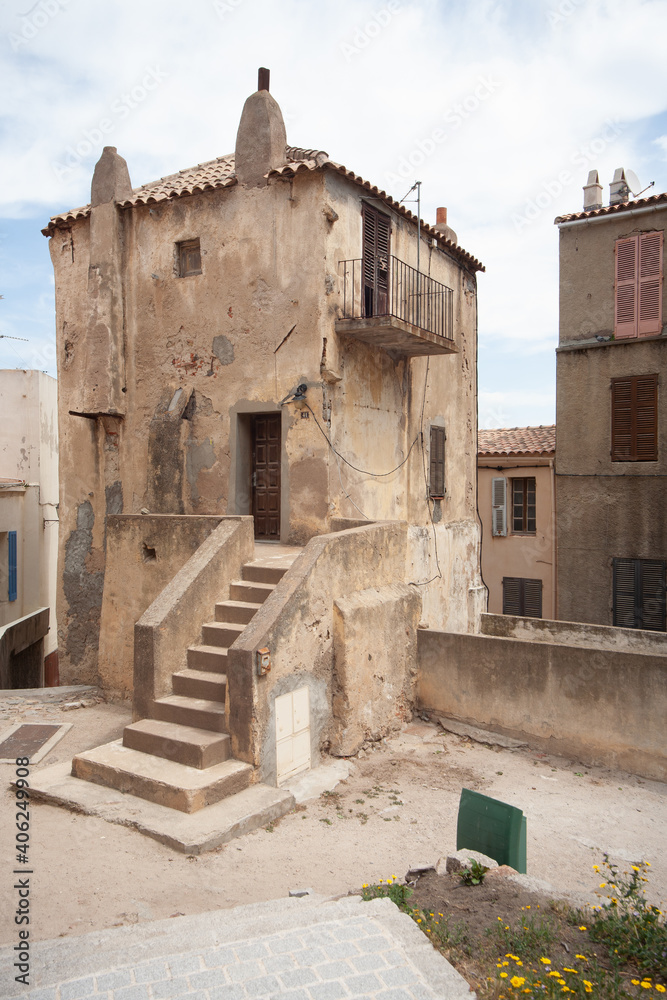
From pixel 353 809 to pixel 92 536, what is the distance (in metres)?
7.76

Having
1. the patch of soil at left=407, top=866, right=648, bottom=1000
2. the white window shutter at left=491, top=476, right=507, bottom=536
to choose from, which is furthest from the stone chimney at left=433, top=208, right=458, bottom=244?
the patch of soil at left=407, top=866, right=648, bottom=1000

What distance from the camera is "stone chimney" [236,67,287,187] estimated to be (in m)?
11.0

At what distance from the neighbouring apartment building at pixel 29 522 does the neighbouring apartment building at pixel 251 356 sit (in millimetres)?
7919

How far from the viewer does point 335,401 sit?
1082cm

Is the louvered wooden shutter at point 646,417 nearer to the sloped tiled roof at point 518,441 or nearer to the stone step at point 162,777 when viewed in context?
the sloped tiled roof at point 518,441

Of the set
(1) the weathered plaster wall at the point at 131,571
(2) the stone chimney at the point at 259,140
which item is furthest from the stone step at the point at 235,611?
(2) the stone chimney at the point at 259,140

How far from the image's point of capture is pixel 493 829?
548 centimetres

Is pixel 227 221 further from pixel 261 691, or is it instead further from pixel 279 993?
pixel 279 993

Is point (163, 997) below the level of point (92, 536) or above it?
below

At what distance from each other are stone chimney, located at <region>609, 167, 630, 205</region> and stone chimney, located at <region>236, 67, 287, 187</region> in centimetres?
937

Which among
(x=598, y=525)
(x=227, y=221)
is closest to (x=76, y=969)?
(x=227, y=221)

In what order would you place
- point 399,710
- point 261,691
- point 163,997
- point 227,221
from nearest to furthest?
point 163,997 → point 261,691 → point 399,710 → point 227,221

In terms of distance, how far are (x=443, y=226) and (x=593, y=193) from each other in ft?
14.2

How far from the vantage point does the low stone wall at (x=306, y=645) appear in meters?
7.00
